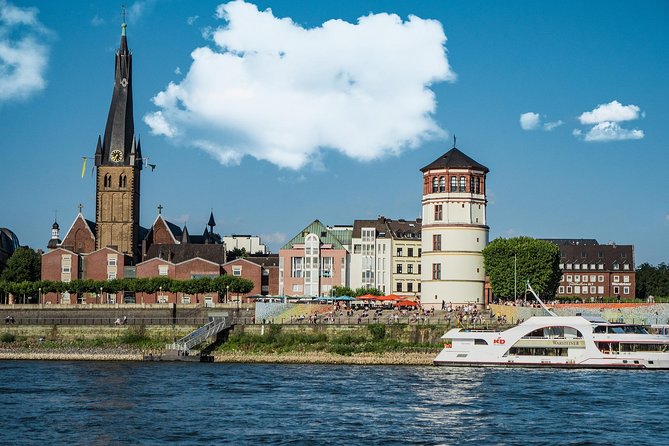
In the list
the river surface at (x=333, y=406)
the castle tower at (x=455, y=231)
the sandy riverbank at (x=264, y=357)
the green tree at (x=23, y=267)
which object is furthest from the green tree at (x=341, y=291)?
the river surface at (x=333, y=406)

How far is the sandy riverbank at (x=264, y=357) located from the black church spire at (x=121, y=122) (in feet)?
179

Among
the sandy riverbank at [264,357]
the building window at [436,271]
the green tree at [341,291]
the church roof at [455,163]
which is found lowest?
the sandy riverbank at [264,357]

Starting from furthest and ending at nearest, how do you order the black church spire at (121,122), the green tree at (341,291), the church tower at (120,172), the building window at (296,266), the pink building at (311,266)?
the black church spire at (121,122), the church tower at (120,172), the building window at (296,266), the pink building at (311,266), the green tree at (341,291)

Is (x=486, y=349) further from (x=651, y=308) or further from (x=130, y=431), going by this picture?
(x=130, y=431)

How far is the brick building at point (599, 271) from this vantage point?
17262 cm

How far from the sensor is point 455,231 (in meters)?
101

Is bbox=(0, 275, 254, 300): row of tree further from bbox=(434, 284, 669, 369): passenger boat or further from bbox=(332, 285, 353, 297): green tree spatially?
bbox=(434, 284, 669, 369): passenger boat

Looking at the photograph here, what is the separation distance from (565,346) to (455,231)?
29.5 m

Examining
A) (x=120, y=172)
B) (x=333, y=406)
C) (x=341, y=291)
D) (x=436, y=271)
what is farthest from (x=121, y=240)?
(x=333, y=406)

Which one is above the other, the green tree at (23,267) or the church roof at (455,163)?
the church roof at (455,163)

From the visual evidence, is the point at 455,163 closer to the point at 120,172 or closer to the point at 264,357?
the point at 264,357

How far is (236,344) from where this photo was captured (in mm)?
85125

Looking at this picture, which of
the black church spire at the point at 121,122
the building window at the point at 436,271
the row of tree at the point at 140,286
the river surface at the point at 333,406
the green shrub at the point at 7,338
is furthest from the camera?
the black church spire at the point at 121,122

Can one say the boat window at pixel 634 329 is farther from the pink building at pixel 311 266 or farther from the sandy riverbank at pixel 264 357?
the pink building at pixel 311 266
